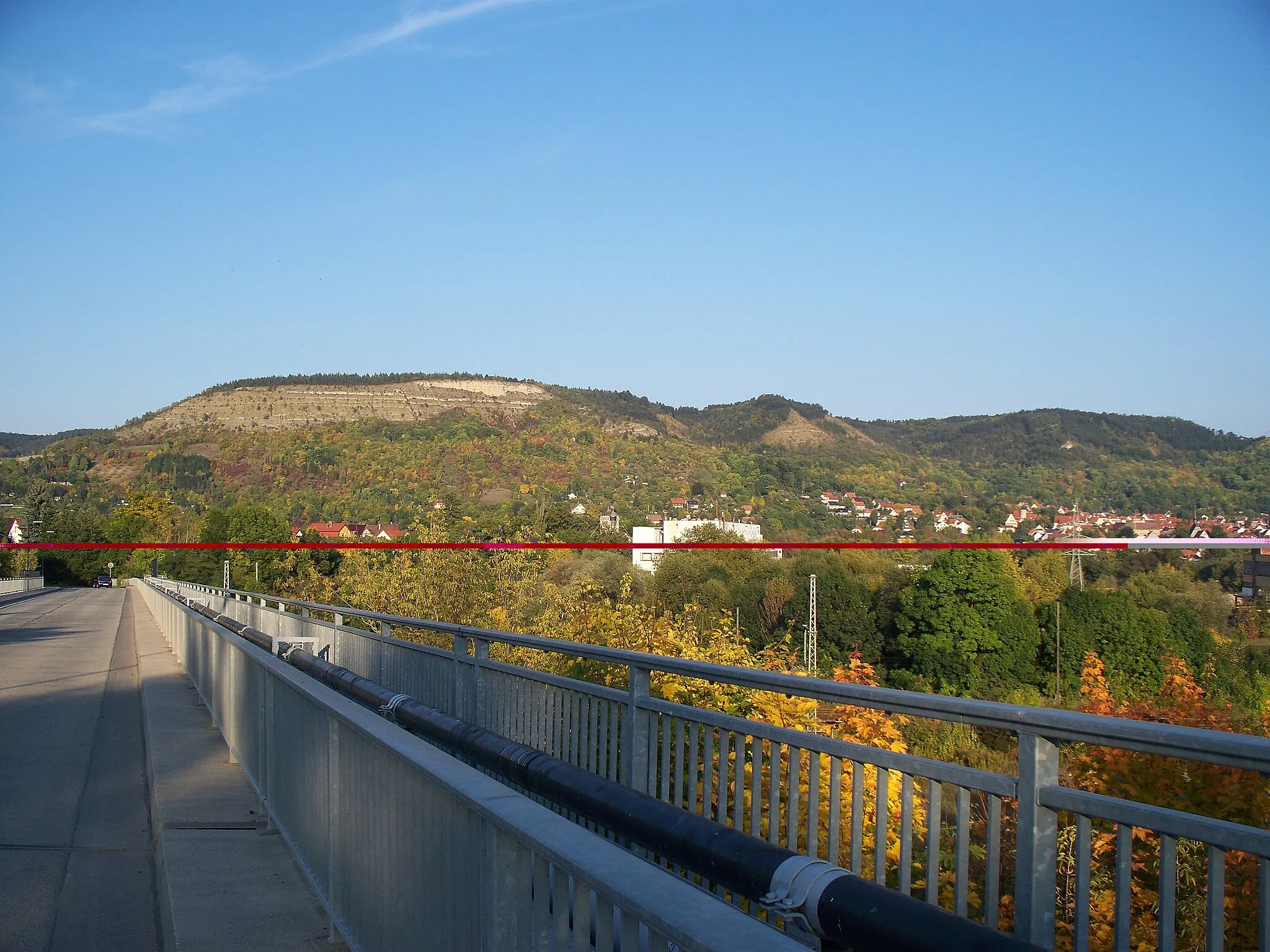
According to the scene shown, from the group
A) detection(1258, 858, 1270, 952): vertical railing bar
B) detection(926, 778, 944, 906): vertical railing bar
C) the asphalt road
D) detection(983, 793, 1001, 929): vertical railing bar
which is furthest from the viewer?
the asphalt road

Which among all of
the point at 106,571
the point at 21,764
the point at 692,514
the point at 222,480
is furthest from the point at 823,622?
the point at 106,571

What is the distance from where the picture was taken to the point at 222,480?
4515 inches

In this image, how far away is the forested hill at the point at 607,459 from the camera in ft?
211

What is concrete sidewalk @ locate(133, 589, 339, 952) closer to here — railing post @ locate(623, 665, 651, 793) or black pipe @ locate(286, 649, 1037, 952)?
black pipe @ locate(286, 649, 1037, 952)

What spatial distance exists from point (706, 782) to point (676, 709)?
401 mm

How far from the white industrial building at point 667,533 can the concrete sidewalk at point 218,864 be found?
50332 mm

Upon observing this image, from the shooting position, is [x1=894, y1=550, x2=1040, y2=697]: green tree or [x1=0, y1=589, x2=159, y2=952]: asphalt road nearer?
[x1=0, y1=589, x2=159, y2=952]: asphalt road

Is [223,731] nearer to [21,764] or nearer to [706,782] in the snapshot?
[21,764]

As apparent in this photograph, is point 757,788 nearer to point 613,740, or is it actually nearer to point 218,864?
point 613,740

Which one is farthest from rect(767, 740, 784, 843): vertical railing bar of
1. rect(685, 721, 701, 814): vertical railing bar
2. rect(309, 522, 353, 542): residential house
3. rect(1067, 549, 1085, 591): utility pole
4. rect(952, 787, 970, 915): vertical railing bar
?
rect(309, 522, 353, 542): residential house

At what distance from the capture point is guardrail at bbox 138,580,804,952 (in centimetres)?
163

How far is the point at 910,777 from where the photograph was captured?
10.6 feet

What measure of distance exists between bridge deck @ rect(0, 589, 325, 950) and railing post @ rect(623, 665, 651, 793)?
5.01 feet

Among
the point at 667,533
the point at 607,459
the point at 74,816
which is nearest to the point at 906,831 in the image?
the point at 74,816
